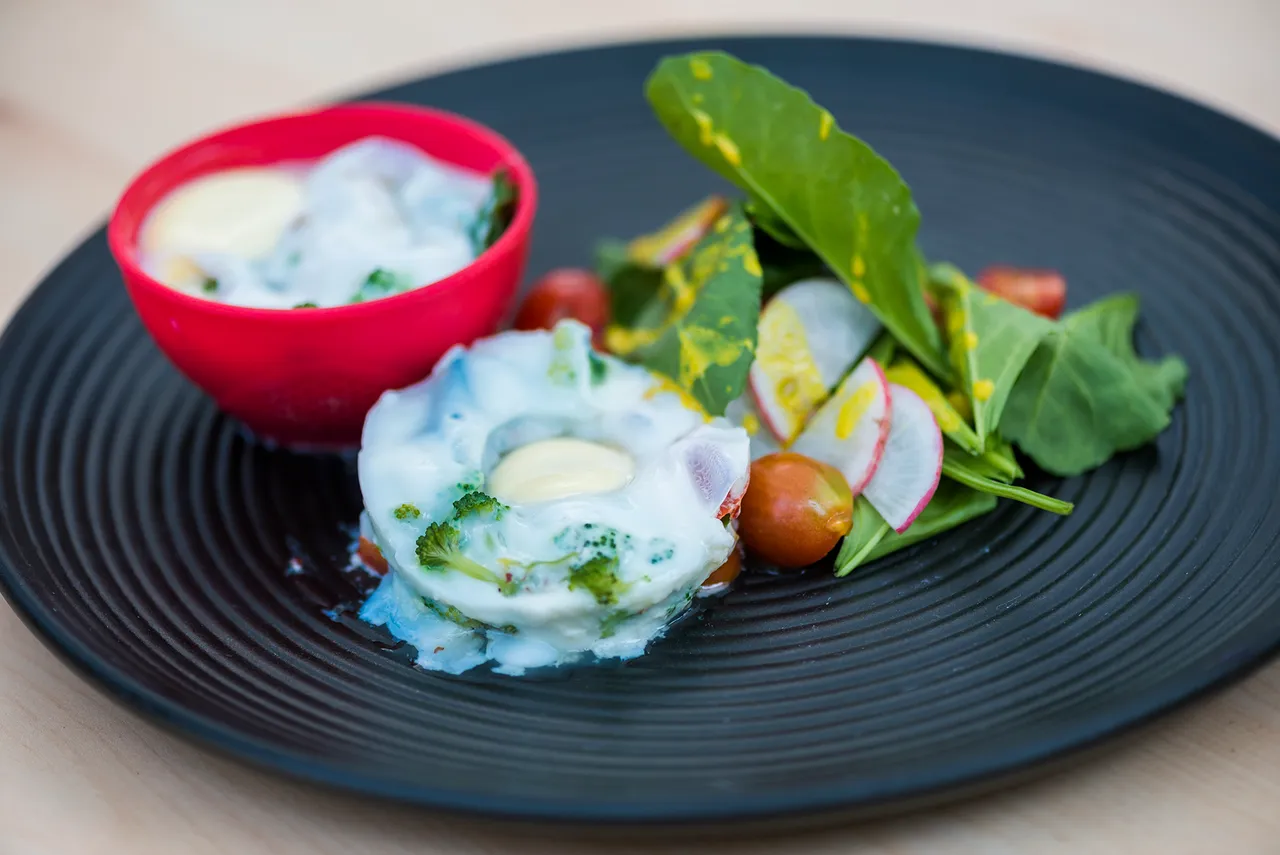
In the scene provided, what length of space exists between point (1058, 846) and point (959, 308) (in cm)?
106

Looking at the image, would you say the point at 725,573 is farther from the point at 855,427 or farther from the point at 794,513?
the point at 855,427

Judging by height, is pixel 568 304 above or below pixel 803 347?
below

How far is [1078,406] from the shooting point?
2426 millimetres

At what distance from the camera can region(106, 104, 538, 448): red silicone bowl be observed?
2367 millimetres

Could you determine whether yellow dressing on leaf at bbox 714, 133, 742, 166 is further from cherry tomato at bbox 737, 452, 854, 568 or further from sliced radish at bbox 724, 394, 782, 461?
cherry tomato at bbox 737, 452, 854, 568

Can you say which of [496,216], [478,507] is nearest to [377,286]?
[496,216]

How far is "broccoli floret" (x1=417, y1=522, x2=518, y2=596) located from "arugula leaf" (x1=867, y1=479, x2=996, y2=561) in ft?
2.01

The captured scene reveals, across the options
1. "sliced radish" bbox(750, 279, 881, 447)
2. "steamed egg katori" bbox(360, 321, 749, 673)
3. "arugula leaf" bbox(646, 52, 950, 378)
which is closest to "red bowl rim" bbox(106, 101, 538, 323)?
"steamed egg katori" bbox(360, 321, 749, 673)

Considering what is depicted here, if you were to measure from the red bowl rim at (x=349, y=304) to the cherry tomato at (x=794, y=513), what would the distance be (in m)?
0.62

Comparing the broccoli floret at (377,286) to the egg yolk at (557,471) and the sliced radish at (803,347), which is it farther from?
the sliced radish at (803,347)

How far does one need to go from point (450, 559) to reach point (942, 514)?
0.83 meters

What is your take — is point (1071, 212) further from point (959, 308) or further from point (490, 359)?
point (490, 359)

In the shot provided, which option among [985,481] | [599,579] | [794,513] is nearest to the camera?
[599,579]

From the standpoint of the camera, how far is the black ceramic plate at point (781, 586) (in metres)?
1.83
